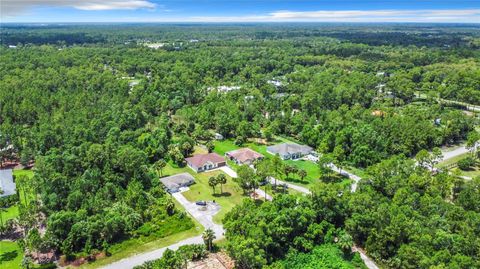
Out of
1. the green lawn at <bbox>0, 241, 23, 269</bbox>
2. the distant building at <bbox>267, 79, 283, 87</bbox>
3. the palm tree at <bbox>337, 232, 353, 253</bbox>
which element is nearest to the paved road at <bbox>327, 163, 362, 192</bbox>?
the palm tree at <bbox>337, 232, 353, 253</bbox>

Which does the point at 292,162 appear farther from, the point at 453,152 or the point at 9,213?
the point at 9,213

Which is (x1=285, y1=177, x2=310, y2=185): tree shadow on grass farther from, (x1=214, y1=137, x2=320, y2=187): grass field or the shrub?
the shrub

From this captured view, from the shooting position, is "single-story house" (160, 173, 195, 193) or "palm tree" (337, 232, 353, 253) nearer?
"palm tree" (337, 232, 353, 253)

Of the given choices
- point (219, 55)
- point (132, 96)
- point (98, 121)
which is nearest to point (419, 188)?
point (98, 121)

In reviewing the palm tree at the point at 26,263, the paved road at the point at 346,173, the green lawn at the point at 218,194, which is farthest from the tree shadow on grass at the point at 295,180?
the palm tree at the point at 26,263

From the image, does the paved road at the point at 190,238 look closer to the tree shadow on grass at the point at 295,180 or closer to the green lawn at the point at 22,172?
the tree shadow on grass at the point at 295,180

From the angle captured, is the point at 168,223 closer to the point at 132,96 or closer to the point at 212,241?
the point at 212,241

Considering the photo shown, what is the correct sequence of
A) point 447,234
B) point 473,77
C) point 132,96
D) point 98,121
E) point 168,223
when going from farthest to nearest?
point 473,77, point 132,96, point 98,121, point 168,223, point 447,234
